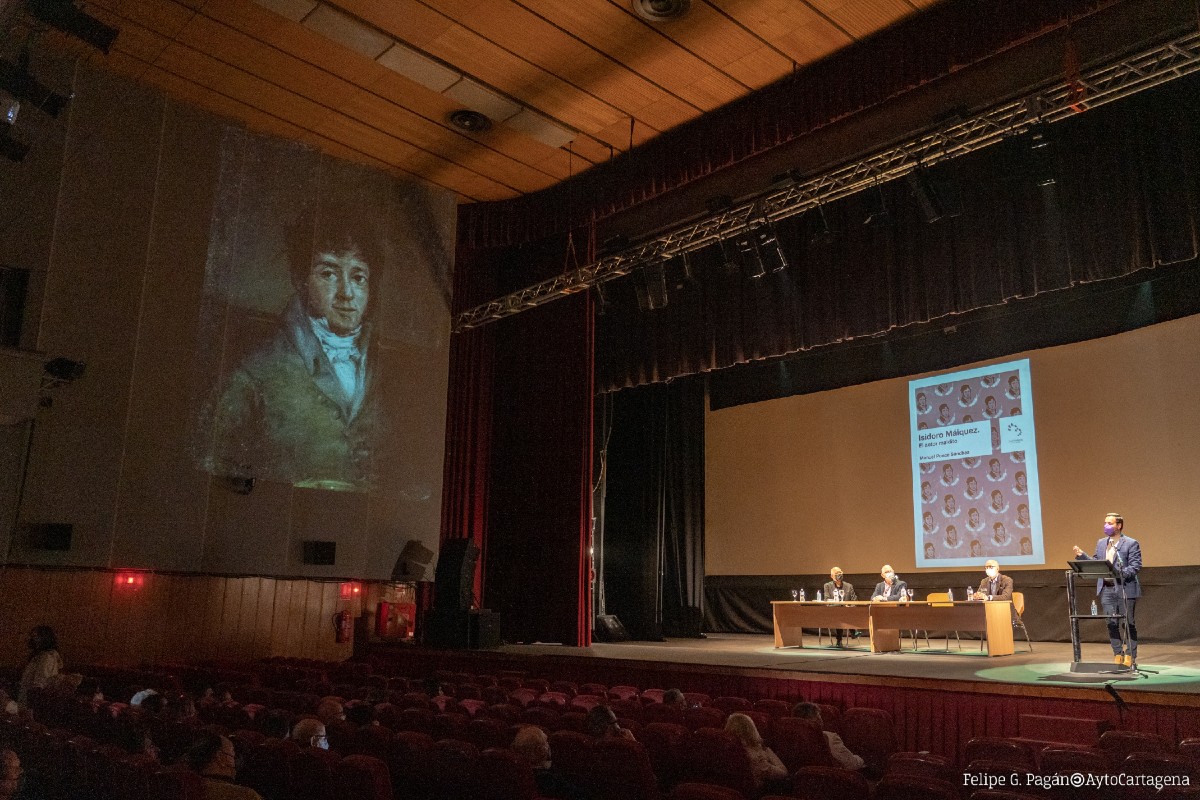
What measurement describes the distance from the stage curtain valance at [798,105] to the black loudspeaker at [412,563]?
4174 mm

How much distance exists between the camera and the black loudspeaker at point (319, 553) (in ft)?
34.5

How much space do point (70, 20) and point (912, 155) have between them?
6858mm

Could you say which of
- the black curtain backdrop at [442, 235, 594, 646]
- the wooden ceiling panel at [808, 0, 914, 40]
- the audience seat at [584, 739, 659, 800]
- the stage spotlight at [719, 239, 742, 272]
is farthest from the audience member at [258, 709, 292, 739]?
the black curtain backdrop at [442, 235, 594, 646]

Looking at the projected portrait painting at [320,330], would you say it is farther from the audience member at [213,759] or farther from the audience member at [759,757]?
the audience member at [759,757]

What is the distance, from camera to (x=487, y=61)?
8.88m

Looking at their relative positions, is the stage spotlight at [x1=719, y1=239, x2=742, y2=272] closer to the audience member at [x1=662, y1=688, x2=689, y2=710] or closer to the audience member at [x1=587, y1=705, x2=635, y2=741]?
the audience member at [x1=662, y1=688, x2=689, y2=710]

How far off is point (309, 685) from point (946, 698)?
174 inches

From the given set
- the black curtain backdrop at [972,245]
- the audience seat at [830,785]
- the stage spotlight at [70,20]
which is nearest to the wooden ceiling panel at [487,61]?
the stage spotlight at [70,20]

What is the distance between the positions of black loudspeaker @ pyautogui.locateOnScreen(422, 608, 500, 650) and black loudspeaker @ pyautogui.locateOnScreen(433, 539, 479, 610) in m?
0.10

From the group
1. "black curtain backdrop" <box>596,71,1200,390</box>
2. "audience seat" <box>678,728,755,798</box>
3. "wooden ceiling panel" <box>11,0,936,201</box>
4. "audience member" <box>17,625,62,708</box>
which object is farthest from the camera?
"wooden ceiling panel" <box>11,0,936,201</box>

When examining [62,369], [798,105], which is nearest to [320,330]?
[62,369]

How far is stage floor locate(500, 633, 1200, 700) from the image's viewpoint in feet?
19.5

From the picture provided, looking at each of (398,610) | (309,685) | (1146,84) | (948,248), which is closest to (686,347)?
(948,248)

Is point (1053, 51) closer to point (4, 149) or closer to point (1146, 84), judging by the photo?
point (1146, 84)
